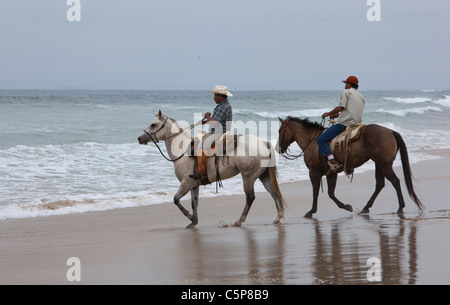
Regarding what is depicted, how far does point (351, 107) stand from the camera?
33.3 ft

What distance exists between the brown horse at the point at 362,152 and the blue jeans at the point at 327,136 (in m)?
0.20

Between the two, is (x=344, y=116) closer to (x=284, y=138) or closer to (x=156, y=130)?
(x=284, y=138)

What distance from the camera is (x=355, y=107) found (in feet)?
33.2

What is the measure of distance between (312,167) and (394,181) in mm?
1308

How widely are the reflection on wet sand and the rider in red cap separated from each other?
118 cm

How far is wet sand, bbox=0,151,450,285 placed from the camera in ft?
19.8

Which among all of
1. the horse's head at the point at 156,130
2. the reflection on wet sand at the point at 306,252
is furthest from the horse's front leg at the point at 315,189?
the horse's head at the point at 156,130

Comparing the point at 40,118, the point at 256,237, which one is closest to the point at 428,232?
the point at 256,237

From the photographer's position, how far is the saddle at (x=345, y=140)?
10.1 metres

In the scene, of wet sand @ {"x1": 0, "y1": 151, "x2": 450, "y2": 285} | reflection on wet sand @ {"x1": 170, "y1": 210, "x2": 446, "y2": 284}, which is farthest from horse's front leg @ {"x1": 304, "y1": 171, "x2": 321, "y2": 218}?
reflection on wet sand @ {"x1": 170, "y1": 210, "x2": 446, "y2": 284}

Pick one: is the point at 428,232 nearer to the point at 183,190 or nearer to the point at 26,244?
the point at 183,190

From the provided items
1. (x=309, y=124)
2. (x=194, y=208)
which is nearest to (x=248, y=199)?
(x=194, y=208)

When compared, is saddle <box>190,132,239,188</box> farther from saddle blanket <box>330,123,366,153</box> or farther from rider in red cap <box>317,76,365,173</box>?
saddle blanket <box>330,123,366,153</box>

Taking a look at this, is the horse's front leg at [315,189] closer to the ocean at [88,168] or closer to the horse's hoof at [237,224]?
the horse's hoof at [237,224]
